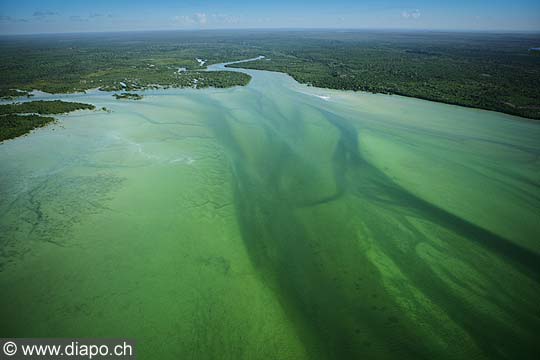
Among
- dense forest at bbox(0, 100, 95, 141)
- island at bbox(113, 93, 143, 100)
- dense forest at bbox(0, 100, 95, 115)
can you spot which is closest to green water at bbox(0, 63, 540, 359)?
dense forest at bbox(0, 100, 95, 141)

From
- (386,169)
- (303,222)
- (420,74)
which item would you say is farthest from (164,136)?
(420,74)

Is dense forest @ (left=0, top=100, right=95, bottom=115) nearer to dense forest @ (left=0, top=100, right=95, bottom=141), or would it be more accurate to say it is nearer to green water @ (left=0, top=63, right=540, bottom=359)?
dense forest @ (left=0, top=100, right=95, bottom=141)

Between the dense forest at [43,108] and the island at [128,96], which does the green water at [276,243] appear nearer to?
the dense forest at [43,108]

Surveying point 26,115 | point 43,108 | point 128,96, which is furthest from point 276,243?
point 128,96

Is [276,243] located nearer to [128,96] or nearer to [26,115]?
[26,115]

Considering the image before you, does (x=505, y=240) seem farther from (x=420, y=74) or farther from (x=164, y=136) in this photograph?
(x=420, y=74)

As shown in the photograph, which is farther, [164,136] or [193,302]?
[164,136]

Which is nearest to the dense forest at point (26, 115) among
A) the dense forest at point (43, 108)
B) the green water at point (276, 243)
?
the dense forest at point (43, 108)
